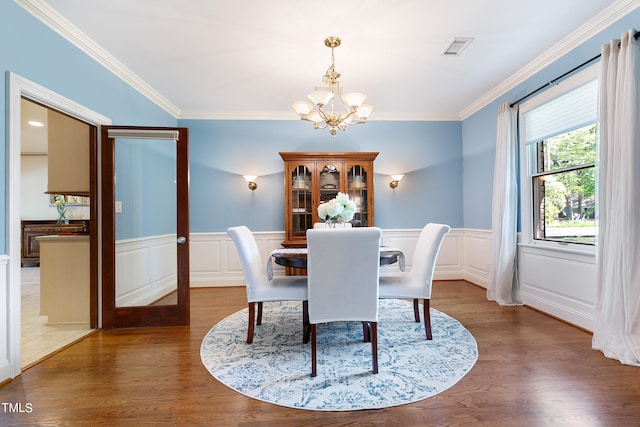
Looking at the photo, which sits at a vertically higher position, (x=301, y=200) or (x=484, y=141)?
(x=484, y=141)

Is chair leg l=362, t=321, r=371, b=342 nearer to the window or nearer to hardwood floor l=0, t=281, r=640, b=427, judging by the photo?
hardwood floor l=0, t=281, r=640, b=427

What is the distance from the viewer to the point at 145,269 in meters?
3.20

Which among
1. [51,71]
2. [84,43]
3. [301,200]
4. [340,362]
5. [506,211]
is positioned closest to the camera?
[340,362]

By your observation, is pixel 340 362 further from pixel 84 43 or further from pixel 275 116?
pixel 275 116

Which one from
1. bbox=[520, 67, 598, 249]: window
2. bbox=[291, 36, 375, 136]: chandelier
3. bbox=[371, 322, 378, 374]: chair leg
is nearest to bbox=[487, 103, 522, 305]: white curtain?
bbox=[520, 67, 598, 249]: window

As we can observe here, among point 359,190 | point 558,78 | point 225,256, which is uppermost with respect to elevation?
point 558,78

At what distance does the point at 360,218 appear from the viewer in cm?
415

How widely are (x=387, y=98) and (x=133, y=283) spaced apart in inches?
143

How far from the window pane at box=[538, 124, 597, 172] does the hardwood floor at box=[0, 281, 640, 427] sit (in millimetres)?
1514

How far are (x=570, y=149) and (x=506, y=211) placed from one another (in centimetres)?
82

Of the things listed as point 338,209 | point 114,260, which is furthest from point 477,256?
point 114,260

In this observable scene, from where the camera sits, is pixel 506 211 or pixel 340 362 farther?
pixel 506 211

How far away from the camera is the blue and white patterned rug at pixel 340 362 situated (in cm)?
170

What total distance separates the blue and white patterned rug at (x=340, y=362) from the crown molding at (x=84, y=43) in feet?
8.68
